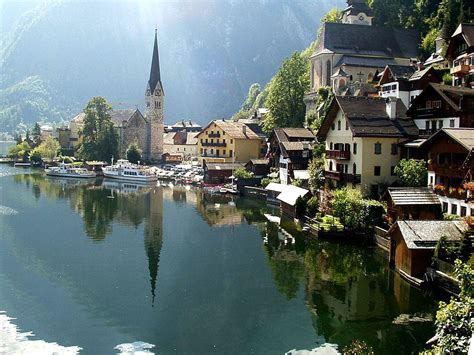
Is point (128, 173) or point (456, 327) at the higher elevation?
point (128, 173)

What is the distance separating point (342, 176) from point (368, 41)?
117ft

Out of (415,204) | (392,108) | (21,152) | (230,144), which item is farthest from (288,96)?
(21,152)

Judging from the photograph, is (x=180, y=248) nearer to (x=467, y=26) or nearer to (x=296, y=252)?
(x=296, y=252)

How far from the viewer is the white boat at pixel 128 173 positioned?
84.1 meters

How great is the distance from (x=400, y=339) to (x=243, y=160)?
6388 centimetres

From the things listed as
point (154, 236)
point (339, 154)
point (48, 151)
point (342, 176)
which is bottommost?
point (154, 236)

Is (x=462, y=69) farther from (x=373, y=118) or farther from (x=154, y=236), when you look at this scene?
(x=154, y=236)

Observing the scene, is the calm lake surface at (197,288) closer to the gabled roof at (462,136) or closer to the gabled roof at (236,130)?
the gabled roof at (462,136)

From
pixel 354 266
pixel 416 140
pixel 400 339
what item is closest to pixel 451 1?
pixel 416 140

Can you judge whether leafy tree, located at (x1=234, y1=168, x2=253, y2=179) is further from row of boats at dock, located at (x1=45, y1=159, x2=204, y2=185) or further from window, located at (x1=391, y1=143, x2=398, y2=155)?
window, located at (x1=391, y1=143, x2=398, y2=155)

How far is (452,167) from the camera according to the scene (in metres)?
31.6

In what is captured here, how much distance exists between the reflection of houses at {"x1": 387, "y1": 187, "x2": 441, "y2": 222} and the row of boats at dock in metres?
46.7

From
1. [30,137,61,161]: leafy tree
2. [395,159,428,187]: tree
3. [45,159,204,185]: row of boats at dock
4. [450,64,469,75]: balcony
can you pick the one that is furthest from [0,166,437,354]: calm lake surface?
[30,137,61,161]: leafy tree

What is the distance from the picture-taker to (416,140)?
3984 cm
